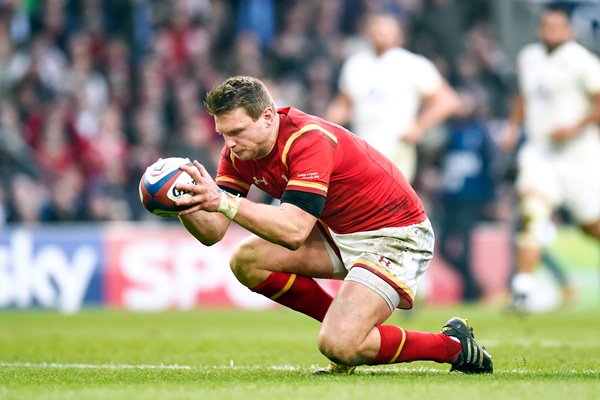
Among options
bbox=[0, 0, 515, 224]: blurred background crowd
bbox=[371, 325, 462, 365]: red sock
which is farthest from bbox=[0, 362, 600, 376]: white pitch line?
bbox=[0, 0, 515, 224]: blurred background crowd

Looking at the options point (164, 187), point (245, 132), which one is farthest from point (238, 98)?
point (164, 187)

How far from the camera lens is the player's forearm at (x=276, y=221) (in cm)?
632

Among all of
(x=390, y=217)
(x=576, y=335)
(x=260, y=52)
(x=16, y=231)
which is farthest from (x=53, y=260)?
(x=390, y=217)

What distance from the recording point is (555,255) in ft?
49.9

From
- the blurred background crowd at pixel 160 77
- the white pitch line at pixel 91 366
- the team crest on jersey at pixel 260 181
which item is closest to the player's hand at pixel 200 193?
the team crest on jersey at pixel 260 181

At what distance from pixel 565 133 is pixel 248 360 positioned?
16.3 ft

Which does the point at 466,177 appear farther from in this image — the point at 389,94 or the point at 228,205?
the point at 228,205

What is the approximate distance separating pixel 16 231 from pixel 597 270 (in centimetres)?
725

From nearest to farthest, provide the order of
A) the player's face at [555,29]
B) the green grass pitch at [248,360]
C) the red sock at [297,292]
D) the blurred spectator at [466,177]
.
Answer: the green grass pitch at [248,360] < the red sock at [297,292] < the player's face at [555,29] < the blurred spectator at [466,177]

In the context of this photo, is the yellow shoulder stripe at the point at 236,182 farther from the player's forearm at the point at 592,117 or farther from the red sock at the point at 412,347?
the player's forearm at the point at 592,117

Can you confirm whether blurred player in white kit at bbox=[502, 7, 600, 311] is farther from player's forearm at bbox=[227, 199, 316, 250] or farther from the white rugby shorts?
player's forearm at bbox=[227, 199, 316, 250]

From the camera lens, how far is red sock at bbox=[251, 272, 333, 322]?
7223 millimetres

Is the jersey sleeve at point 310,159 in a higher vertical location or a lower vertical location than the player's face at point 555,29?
lower

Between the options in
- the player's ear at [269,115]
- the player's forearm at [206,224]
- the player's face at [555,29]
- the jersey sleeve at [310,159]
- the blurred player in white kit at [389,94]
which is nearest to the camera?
the jersey sleeve at [310,159]
